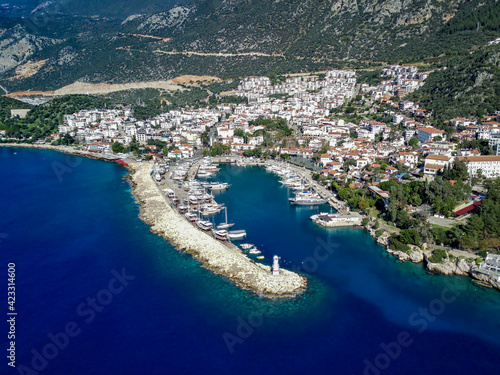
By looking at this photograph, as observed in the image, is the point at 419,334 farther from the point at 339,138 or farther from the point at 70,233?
the point at 339,138

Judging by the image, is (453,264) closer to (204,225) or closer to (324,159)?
(204,225)

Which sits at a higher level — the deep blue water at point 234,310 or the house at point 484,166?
the house at point 484,166

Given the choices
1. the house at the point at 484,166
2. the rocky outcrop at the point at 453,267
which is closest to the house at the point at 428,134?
the house at the point at 484,166

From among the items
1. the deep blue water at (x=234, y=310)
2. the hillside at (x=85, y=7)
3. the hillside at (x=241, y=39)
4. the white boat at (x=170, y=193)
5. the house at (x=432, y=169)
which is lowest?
the deep blue water at (x=234, y=310)

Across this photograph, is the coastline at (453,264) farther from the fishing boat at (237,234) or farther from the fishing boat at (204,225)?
the fishing boat at (204,225)

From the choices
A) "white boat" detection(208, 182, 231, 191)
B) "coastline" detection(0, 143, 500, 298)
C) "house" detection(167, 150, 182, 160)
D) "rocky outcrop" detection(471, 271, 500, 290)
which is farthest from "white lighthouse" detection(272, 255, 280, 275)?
"house" detection(167, 150, 182, 160)

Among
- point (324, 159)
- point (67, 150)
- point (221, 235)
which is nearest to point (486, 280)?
point (221, 235)
